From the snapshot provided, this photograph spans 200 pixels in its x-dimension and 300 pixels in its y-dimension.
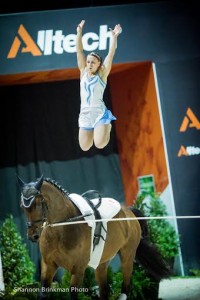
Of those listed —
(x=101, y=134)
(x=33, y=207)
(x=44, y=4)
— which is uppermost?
(x=44, y=4)

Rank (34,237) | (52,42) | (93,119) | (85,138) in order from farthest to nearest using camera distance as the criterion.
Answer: (52,42) → (85,138) → (93,119) → (34,237)

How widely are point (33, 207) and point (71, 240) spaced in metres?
0.47

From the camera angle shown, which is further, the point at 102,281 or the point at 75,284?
the point at 102,281

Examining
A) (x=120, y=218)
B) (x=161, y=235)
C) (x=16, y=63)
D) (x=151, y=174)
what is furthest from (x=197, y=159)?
(x=16, y=63)

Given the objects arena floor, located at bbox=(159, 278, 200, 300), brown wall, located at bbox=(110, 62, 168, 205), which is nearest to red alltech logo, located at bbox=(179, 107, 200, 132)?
brown wall, located at bbox=(110, 62, 168, 205)

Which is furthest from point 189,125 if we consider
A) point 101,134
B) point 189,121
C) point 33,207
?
point 33,207

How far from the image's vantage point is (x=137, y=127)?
5855 mm

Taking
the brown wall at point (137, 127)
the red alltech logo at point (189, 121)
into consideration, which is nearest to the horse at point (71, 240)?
the brown wall at point (137, 127)

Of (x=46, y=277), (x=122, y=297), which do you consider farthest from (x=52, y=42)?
(x=122, y=297)

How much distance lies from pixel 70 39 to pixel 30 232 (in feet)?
7.78

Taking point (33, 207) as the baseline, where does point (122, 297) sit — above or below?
below

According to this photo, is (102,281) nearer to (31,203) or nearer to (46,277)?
(46,277)

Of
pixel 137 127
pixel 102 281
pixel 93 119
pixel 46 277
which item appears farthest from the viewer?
pixel 137 127

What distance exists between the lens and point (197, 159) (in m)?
5.51
